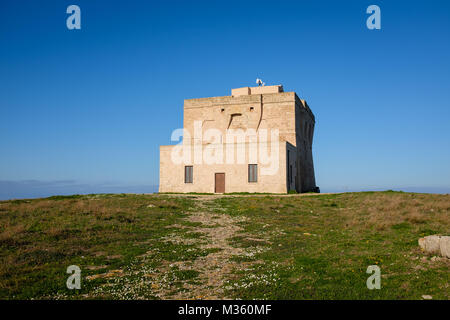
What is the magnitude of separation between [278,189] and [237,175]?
5447 millimetres

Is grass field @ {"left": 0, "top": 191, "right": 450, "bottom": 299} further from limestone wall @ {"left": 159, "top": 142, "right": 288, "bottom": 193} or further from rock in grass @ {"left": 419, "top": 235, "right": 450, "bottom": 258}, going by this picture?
limestone wall @ {"left": 159, "top": 142, "right": 288, "bottom": 193}

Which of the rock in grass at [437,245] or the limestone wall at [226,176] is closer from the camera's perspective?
the rock in grass at [437,245]

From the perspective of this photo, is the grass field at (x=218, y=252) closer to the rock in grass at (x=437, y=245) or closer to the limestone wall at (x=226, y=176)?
the rock in grass at (x=437, y=245)

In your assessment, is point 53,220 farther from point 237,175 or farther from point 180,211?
point 237,175

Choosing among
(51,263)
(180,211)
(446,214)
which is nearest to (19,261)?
(51,263)

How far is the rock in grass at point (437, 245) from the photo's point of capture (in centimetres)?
1077

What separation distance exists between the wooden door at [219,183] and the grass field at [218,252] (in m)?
17.0

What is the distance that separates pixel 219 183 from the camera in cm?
4106

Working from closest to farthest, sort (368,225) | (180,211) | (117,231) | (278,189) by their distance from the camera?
(117,231) < (368,225) < (180,211) < (278,189)

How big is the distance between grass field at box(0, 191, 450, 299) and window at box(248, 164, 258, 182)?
15.6 metres

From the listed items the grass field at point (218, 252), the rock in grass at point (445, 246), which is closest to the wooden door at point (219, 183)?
the grass field at point (218, 252)

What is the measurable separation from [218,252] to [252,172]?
26.8m

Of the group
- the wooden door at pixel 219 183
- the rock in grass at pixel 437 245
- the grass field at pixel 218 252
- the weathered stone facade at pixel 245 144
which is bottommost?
the grass field at pixel 218 252
